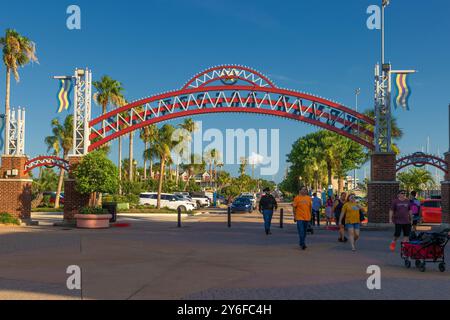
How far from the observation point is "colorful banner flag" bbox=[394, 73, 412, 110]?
26516mm

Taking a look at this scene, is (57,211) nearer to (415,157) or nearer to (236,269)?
(415,157)

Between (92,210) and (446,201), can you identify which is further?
(446,201)

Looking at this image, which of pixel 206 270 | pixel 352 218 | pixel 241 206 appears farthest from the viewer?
pixel 241 206

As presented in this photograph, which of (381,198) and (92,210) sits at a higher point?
(381,198)

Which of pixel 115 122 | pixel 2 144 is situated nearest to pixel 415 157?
pixel 115 122

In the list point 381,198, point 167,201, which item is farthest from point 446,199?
point 167,201

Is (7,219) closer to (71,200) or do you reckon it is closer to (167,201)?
(71,200)

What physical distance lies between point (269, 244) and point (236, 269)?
5816 mm

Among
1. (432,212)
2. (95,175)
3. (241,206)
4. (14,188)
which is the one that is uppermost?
(95,175)

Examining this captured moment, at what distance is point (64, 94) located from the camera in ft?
90.2

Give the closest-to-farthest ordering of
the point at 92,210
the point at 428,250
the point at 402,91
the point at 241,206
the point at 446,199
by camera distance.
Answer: the point at 428,250 → the point at 92,210 → the point at 446,199 → the point at 402,91 → the point at 241,206

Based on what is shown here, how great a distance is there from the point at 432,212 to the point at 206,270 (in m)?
22.7
